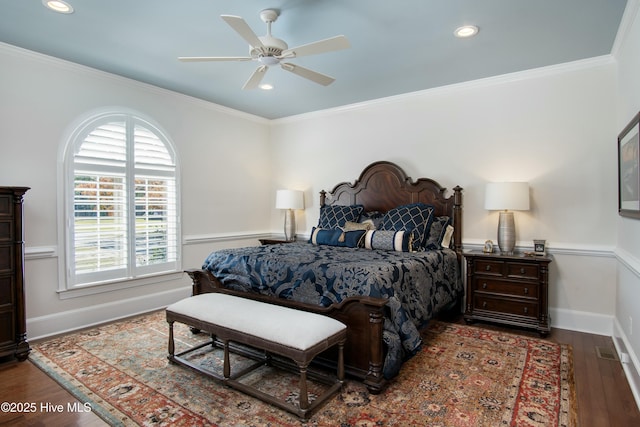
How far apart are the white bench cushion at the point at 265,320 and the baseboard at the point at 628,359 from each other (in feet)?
6.39

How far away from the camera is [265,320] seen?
7.86 feet

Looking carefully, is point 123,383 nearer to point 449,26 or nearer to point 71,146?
point 71,146

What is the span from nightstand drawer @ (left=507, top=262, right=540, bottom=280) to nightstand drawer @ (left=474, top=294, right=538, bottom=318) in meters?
0.25

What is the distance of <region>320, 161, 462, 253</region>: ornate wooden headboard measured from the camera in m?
4.21

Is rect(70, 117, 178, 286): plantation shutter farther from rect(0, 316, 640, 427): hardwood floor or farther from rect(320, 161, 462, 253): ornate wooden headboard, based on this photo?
rect(320, 161, 462, 253): ornate wooden headboard

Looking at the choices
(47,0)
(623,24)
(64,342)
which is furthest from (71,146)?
(623,24)

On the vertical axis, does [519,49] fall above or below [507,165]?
above

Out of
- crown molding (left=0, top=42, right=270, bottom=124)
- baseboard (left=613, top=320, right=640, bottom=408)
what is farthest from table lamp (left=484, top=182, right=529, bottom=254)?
crown molding (left=0, top=42, right=270, bottom=124)

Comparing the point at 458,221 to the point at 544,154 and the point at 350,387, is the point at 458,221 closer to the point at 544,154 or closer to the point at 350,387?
the point at 544,154

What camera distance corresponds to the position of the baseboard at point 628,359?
2.34 metres

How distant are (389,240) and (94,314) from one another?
10.7ft

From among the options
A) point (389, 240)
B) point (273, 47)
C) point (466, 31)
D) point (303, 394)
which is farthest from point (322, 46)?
point (303, 394)

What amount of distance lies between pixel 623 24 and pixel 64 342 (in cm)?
544

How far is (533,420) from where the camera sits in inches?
82.2
